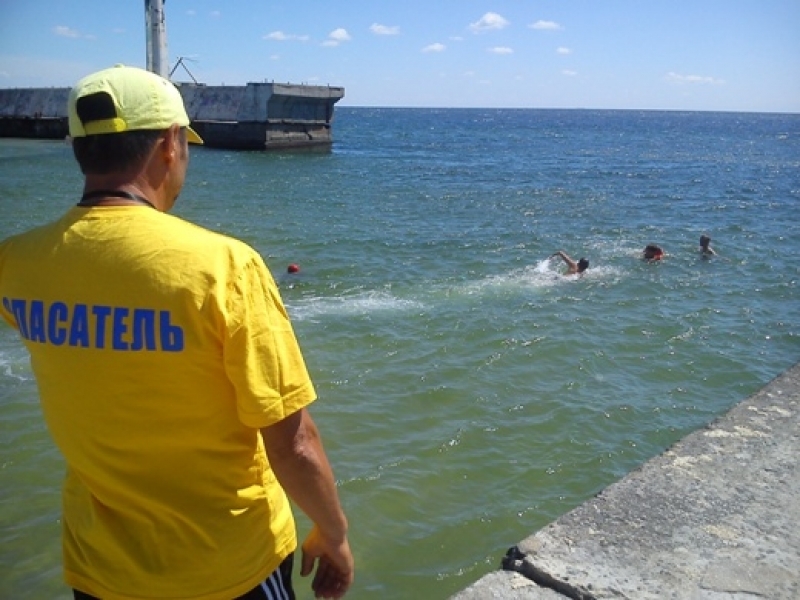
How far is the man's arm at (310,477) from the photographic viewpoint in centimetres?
182

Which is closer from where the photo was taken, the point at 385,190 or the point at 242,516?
the point at 242,516

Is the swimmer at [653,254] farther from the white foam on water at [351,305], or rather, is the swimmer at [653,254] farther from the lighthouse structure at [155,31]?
the lighthouse structure at [155,31]

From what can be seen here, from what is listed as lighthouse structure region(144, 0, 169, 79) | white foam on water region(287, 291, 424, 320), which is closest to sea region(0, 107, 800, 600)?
white foam on water region(287, 291, 424, 320)

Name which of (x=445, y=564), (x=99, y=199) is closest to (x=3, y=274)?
(x=99, y=199)

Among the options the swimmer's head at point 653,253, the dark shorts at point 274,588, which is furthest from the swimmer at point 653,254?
the dark shorts at point 274,588

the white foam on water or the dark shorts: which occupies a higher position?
the dark shorts

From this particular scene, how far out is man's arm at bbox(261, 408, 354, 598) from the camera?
182 centimetres

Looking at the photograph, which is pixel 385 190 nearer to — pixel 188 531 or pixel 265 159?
pixel 265 159

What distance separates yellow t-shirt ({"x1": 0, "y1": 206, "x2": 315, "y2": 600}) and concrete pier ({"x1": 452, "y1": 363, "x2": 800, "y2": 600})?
1.06 m

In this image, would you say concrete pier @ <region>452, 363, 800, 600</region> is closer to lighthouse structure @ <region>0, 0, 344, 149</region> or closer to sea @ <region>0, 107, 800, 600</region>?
sea @ <region>0, 107, 800, 600</region>

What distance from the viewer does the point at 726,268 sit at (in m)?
17.0

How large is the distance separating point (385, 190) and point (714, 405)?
23964mm

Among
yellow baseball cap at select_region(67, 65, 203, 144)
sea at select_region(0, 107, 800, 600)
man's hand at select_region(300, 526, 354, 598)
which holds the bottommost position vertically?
sea at select_region(0, 107, 800, 600)

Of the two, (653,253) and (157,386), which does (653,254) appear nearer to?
(653,253)
